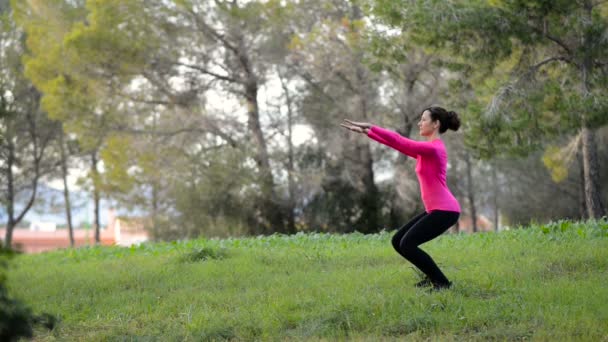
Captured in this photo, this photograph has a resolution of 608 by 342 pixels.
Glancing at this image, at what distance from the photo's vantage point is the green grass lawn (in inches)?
235

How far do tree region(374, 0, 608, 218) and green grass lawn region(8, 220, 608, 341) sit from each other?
5.92 m

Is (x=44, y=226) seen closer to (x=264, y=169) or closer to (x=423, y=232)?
(x=264, y=169)

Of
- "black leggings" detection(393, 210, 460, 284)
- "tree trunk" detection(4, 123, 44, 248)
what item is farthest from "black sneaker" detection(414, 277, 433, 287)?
"tree trunk" detection(4, 123, 44, 248)

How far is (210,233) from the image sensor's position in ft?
94.8

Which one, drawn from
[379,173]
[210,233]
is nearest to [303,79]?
[379,173]

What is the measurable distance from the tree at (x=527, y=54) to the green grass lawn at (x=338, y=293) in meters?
5.92

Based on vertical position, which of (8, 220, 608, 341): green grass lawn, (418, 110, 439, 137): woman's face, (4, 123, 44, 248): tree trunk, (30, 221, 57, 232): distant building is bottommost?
(8, 220, 608, 341): green grass lawn

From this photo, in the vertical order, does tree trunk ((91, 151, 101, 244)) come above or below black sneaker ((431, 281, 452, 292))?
above

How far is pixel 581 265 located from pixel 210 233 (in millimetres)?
21777

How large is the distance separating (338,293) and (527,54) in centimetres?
1338

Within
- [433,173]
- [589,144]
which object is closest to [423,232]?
[433,173]

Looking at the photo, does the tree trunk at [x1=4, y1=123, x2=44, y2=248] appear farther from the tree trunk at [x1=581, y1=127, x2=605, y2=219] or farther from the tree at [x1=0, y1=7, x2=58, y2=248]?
the tree trunk at [x1=581, y1=127, x2=605, y2=219]

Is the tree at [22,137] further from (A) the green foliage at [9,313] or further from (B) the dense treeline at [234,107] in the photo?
(A) the green foliage at [9,313]

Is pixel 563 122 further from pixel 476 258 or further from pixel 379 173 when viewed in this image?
pixel 379 173
